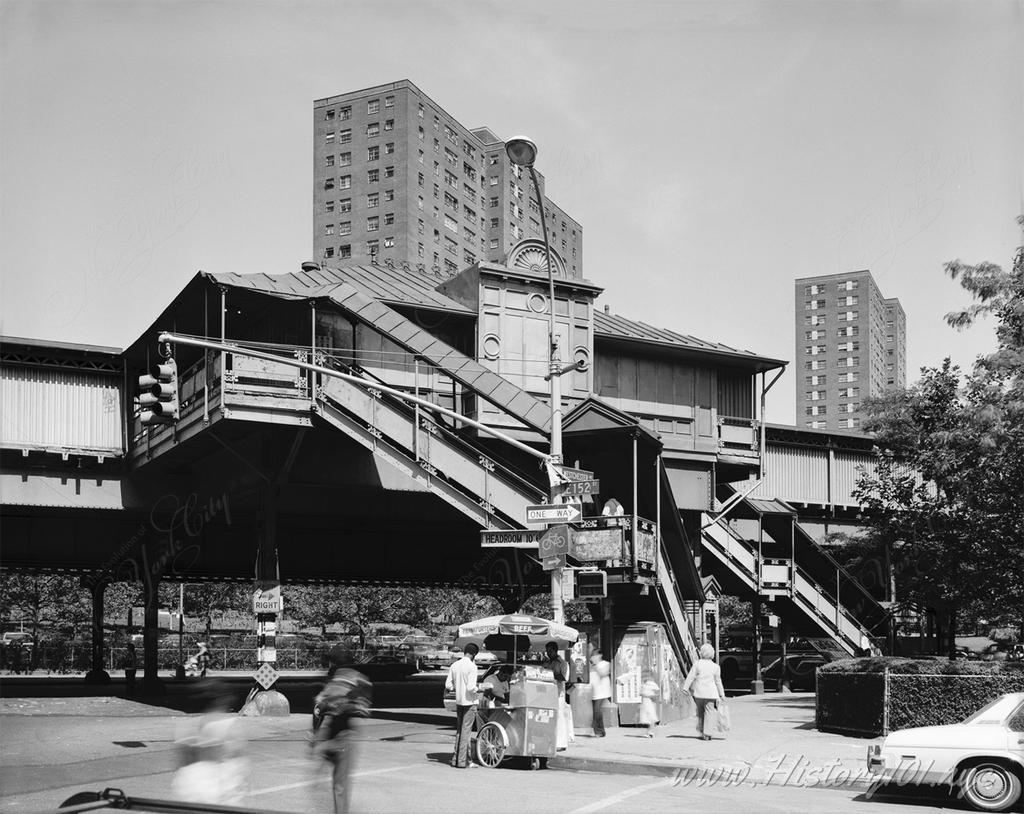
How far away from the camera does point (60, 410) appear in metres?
31.6

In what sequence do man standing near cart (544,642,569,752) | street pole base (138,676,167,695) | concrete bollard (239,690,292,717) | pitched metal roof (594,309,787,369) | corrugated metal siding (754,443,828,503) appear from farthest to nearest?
1. corrugated metal siding (754,443,828,503)
2. street pole base (138,676,167,695)
3. pitched metal roof (594,309,787,369)
4. concrete bollard (239,690,292,717)
5. man standing near cart (544,642,569,752)

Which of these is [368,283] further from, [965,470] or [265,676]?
[965,470]

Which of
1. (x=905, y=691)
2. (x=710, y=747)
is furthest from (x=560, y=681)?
(x=905, y=691)

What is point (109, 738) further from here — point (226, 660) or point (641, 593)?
point (226, 660)

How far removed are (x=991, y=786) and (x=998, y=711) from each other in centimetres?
83

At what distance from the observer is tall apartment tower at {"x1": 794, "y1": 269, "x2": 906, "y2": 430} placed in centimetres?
17388

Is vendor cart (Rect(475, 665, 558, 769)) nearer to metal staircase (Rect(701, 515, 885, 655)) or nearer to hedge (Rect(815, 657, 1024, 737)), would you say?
hedge (Rect(815, 657, 1024, 737))

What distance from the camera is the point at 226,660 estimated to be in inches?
2591

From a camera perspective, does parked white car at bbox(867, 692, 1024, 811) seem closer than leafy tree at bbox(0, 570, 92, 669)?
Yes

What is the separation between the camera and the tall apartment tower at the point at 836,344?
174 m

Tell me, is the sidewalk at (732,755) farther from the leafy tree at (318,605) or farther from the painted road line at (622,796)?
the leafy tree at (318,605)

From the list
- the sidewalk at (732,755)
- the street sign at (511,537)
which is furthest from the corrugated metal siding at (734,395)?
the street sign at (511,537)

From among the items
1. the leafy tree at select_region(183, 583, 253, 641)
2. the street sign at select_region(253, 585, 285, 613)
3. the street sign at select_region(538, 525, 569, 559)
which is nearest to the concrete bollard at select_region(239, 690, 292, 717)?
the street sign at select_region(253, 585, 285, 613)

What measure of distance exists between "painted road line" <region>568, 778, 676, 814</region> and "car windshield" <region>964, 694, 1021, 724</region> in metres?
4.11
